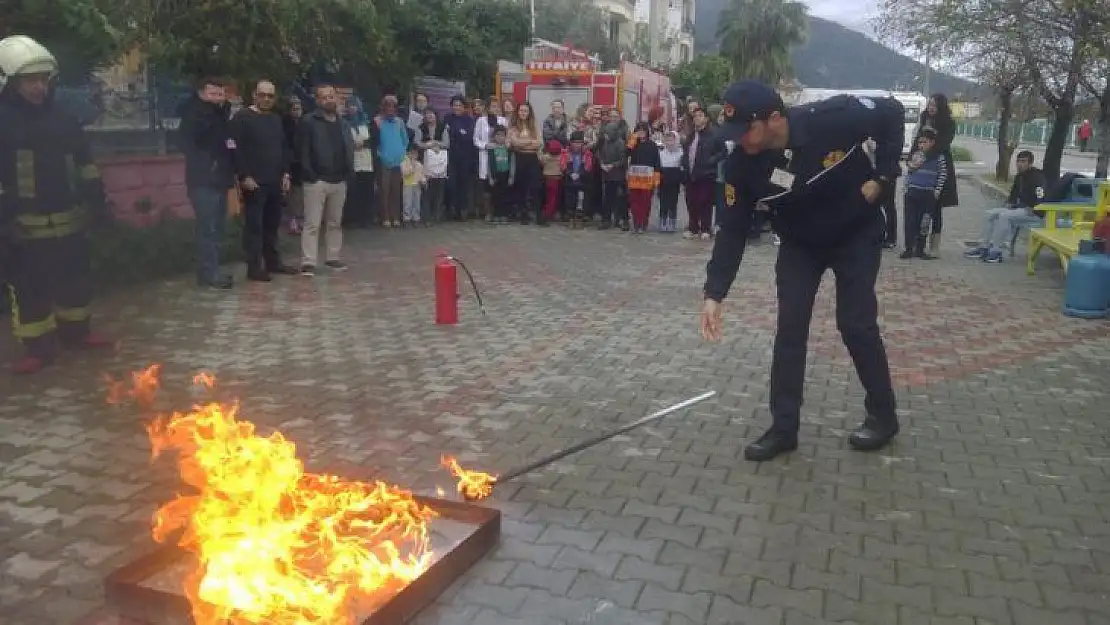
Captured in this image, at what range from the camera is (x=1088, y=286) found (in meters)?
8.81

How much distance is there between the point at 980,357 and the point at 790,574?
4.20 m

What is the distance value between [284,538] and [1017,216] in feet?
37.3

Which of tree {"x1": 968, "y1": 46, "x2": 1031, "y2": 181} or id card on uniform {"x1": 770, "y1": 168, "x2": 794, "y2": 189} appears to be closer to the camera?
id card on uniform {"x1": 770, "y1": 168, "x2": 794, "y2": 189}

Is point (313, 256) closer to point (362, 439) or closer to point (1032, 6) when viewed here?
point (362, 439)

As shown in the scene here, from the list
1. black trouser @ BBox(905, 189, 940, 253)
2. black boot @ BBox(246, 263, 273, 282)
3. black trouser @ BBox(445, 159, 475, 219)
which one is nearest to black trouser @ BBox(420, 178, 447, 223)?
black trouser @ BBox(445, 159, 475, 219)

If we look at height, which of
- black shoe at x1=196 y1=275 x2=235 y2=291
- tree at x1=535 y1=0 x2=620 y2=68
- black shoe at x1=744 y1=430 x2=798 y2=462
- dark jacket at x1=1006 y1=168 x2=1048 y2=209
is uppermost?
tree at x1=535 y1=0 x2=620 y2=68

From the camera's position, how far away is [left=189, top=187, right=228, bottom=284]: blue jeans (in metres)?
9.25

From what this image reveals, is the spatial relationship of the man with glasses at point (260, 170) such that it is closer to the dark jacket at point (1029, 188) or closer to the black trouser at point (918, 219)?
the black trouser at point (918, 219)

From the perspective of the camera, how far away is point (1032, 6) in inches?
567

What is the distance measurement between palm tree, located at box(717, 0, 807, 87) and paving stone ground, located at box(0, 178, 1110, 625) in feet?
176

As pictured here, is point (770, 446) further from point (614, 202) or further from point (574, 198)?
point (574, 198)

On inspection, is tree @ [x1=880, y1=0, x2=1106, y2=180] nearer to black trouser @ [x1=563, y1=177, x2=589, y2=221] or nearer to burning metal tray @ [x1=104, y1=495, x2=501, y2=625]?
black trouser @ [x1=563, y1=177, x2=589, y2=221]

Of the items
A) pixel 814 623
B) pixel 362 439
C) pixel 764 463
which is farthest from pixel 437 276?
pixel 814 623

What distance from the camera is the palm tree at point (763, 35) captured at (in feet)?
198
